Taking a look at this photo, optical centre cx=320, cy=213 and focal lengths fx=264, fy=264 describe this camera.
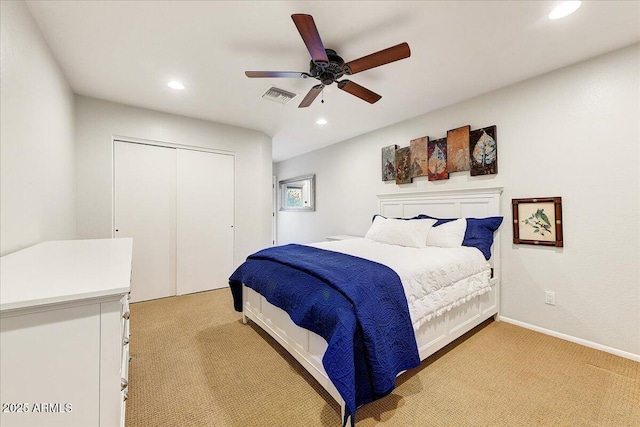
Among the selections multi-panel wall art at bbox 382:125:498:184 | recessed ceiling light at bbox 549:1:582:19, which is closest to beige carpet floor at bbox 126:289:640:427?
multi-panel wall art at bbox 382:125:498:184

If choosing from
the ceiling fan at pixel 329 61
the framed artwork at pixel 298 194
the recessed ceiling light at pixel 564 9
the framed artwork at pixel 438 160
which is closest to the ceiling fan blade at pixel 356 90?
the ceiling fan at pixel 329 61

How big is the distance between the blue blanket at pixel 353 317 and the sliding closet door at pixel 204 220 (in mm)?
2072

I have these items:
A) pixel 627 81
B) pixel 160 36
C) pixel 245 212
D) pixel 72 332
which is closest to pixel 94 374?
pixel 72 332

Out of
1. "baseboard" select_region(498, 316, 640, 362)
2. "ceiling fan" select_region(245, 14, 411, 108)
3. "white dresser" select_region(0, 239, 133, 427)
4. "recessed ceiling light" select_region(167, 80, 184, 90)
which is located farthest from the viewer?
"recessed ceiling light" select_region(167, 80, 184, 90)

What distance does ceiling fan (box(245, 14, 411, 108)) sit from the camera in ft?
5.11

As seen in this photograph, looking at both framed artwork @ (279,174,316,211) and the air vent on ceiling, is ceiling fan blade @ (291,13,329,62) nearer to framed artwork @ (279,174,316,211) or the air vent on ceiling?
the air vent on ceiling

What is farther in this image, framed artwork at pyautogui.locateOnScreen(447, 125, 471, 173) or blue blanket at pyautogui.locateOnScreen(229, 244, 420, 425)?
framed artwork at pyautogui.locateOnScreen(447, 125, 471, 173)

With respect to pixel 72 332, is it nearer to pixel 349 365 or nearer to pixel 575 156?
pixel 349 365

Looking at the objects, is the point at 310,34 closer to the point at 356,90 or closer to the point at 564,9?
the point at 356,90

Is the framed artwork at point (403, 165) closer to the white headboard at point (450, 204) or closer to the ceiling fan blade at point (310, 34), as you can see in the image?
the white headboard at point (450, 204)

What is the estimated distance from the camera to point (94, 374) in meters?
0.87

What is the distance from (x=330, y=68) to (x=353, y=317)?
1.76m

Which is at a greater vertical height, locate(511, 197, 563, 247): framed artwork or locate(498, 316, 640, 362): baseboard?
locate(511, 197, 563, 247): framed artwork

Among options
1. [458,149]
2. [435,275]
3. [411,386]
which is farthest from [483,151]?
[411,386]
